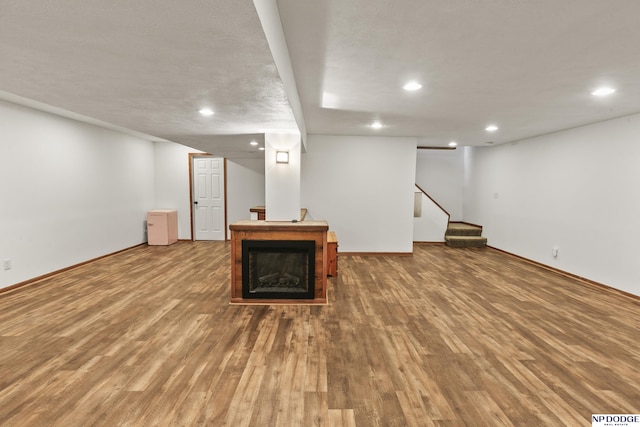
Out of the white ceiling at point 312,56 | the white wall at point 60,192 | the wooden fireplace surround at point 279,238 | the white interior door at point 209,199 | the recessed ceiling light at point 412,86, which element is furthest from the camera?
the white interior door at point 209,199

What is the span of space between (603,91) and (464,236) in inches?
184

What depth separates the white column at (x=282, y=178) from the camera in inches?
154

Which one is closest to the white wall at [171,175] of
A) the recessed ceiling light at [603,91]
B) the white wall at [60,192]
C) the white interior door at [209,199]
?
the white interior door at [209,199]

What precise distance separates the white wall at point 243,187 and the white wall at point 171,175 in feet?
3.23

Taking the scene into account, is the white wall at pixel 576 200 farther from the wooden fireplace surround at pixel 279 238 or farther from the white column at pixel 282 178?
the white column at pixel 282 178

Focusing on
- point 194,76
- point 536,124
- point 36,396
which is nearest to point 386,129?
point 536,124

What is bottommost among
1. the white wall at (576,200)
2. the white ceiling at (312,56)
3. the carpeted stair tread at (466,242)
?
the carpeted stair tread at (466,242)

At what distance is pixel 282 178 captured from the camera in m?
3.96

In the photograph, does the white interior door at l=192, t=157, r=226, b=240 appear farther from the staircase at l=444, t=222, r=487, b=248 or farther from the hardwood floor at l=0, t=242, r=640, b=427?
the staircase at l=444, t=222, r=487, b=248

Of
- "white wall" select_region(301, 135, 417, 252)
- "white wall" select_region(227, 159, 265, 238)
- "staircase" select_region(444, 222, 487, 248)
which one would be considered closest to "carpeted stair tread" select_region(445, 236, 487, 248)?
"staircase" select_region(444, 222, 487, 248)

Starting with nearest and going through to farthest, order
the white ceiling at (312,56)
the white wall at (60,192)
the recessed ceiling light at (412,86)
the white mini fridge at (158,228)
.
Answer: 1. the white ceiling at (312,56)
2. the recessed ceiling light at (412,86)
3. the white wall at (60,192)
4. the white mini fridge at (158,228)

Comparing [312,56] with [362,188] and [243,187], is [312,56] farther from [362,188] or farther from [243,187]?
[243,187]

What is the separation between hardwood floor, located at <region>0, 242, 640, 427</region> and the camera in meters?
1.81

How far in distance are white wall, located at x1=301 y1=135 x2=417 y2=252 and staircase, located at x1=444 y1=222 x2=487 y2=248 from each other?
1601 mm
